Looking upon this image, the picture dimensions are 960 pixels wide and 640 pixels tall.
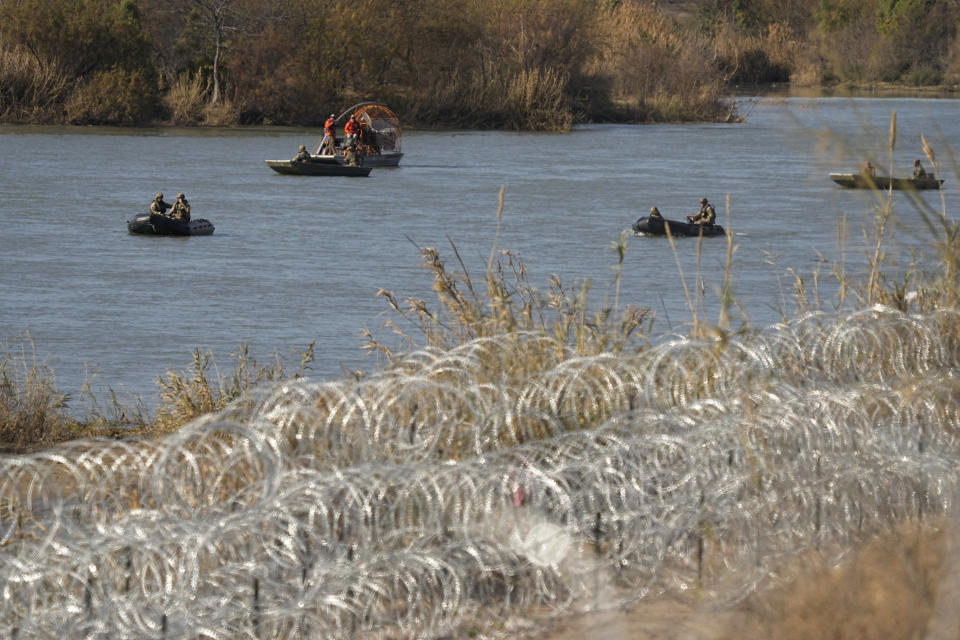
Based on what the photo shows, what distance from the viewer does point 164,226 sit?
26156mm

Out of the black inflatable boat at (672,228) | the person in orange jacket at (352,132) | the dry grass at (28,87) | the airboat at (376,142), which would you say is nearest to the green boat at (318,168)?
the airboat at (376,142)

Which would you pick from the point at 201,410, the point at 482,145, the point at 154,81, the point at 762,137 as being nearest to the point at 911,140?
the point at 762,137

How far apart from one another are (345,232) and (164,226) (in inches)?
121

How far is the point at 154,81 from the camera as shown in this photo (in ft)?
176

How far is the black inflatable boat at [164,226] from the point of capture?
26.1 metres

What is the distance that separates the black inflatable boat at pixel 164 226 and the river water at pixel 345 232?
181 mm

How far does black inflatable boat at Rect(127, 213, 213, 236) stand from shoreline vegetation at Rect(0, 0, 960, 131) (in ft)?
87.4

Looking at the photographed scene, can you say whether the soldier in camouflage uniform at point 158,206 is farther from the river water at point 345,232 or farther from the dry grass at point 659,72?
the dry grass at point 659,72

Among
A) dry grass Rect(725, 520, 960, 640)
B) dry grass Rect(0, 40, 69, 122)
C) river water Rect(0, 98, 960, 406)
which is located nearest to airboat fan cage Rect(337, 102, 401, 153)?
river water Rect(0, 98, 960, 406)

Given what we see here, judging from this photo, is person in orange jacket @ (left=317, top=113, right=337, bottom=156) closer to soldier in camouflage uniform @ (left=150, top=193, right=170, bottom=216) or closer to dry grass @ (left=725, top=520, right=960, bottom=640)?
soldier in camouflage uniform @ (left=150, top=193, right=170, bottom=216)

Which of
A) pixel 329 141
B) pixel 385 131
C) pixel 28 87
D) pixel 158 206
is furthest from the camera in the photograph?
pixel 28 87

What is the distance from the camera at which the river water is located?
627 inches

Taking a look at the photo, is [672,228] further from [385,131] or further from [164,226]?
[385,131]

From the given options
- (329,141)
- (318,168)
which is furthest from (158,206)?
(329,141)
